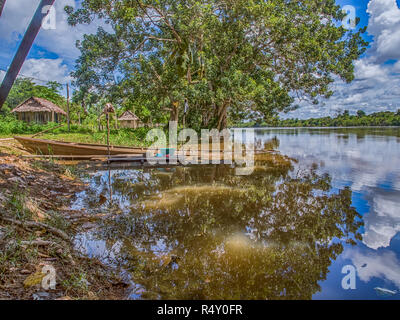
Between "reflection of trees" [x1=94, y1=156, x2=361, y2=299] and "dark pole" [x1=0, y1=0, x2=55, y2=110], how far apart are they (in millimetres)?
2520

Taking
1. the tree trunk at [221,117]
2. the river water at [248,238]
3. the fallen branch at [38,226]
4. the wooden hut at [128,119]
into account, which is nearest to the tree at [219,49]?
the tree trunk at [221,117]

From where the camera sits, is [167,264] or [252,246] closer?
[167,264]

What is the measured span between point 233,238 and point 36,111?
88.9 ft

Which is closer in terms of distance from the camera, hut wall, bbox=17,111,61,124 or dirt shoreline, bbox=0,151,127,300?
dirt shoreline, bbox=0,151,127,300

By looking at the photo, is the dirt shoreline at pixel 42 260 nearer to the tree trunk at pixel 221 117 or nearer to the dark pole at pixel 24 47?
the dark pole at pixel 24 47

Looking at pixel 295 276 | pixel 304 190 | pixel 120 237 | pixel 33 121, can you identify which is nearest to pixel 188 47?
pixel 304 190

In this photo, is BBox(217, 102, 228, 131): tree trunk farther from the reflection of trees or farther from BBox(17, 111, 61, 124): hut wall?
BBox(17, 111, 61, 124): hut wall

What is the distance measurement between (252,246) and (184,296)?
1371 millimetres

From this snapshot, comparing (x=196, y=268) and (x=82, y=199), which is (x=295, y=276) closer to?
(x=196, y=268)

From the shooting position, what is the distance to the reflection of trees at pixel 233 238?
2574 millimetres

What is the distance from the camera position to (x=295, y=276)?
2.74m

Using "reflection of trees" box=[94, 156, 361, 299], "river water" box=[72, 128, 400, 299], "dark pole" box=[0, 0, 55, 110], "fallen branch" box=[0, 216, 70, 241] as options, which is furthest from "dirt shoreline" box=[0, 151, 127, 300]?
"dark pole" box=[0, 0, 55, 110]

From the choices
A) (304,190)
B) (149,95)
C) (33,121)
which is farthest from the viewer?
(33,121)

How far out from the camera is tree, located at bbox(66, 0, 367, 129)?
12.3 m
